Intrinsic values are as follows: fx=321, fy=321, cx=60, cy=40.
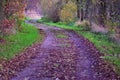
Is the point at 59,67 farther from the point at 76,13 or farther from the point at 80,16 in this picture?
the point at 76,13

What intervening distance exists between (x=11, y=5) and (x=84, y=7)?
2235cm

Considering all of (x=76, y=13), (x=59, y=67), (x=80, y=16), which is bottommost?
(x=80, y=16)

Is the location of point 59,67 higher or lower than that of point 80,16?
higher

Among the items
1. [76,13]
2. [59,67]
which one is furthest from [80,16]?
[59,67]

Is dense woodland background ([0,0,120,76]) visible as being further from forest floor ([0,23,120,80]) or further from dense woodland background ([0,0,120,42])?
forest floor ([0,23,120,80])

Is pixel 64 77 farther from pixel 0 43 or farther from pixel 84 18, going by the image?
pixel 84 18

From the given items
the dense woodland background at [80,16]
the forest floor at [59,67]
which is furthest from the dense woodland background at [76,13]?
the forest floor at [59,67]

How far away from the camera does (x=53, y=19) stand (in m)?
60.7

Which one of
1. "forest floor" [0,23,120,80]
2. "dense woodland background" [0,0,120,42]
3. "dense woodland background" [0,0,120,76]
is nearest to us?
"forest floor" [0,23,120,80]

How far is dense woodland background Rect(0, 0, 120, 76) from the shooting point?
22.1 metres

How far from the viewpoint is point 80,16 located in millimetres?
49594

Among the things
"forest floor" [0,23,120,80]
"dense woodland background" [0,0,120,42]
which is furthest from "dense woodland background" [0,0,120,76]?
"forest floor" [0,23,120,80]

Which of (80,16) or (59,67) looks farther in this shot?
(80,16)

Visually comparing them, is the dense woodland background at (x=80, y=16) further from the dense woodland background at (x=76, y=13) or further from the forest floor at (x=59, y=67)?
the forest floor at (x=59, y=67)
